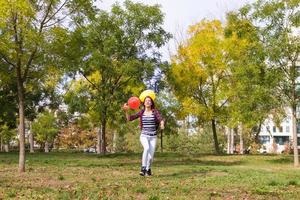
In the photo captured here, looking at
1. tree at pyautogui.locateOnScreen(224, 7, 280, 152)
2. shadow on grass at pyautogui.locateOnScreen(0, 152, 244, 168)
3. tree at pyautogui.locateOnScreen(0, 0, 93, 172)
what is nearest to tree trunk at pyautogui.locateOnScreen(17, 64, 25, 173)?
tree at pyautogui.locateOnScreen(0, 0, 93, 172)

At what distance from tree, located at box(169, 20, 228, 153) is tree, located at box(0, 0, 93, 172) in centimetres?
1909

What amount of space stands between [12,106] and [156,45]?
569 inches

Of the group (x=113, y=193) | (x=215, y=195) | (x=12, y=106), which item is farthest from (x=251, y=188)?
(x=12, y=106)

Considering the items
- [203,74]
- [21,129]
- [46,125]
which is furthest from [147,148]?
[46,125]

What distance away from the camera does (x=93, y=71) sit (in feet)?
104

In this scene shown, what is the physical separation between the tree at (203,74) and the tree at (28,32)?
1909cm

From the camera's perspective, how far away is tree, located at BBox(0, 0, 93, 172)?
43.8 ft

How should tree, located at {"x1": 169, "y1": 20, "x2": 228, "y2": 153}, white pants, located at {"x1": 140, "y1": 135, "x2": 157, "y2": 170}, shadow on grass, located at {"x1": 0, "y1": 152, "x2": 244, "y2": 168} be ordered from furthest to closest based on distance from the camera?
1. tree, located at {"x1": 169, "y1": 20, "x2": 228, "y2": 153}
2. shadow on grass, located at {"x1": 0, "y1": 152, "x2": 244, "y2": 168}
3. white pants, located at {"x1": 140, "y1": 135, "x2": 157, "y2": 170}

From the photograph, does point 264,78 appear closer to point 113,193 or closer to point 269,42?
point 269,42

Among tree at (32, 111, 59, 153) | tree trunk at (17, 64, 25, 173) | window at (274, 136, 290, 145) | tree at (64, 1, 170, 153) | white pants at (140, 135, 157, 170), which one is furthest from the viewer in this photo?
window at (274, 136, 290, 145)

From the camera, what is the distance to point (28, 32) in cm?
1360

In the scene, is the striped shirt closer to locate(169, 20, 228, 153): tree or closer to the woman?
the woman

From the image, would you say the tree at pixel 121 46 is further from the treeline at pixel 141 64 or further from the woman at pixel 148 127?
the woman at pixel 148 127

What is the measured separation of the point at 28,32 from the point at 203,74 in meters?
22.4
